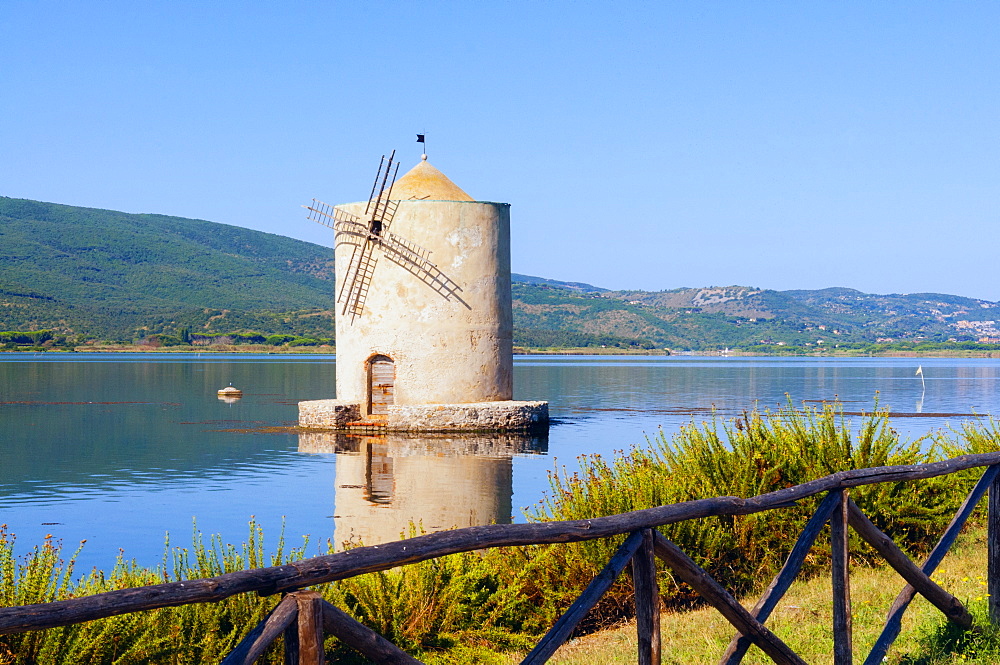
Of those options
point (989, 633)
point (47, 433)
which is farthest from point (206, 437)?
point (989, 633)

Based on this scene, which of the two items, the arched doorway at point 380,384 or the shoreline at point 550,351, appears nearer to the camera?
the arched doorway at point 380,384

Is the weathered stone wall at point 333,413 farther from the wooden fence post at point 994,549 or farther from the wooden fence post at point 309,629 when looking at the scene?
the wooden fence post at point 309,629

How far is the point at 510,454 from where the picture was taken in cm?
1919

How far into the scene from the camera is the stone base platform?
71.8 ft

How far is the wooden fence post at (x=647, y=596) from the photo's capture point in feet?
12.7

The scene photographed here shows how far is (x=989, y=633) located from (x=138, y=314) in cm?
14382

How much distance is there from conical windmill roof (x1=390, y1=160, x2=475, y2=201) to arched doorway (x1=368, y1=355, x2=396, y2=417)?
343 cm

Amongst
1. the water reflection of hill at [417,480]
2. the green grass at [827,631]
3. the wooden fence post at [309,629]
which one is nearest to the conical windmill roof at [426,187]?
the water reflection of hill at [417,480]

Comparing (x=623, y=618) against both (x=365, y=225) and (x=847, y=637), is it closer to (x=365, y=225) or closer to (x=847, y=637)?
(x=847, y=637)

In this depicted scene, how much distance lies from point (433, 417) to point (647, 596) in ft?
59.3

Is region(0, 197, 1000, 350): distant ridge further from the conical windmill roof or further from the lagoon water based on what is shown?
the conical windmill roof

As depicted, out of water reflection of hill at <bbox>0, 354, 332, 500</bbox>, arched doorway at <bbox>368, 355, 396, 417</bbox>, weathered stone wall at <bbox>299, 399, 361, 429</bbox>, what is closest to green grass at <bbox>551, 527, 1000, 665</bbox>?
water reflection of hill at <bbox>0, 354, 332, 500</bbox>

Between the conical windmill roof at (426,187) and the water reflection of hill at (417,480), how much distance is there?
5.05 meters

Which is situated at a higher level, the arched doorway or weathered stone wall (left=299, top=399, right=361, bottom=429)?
the arched doorway
